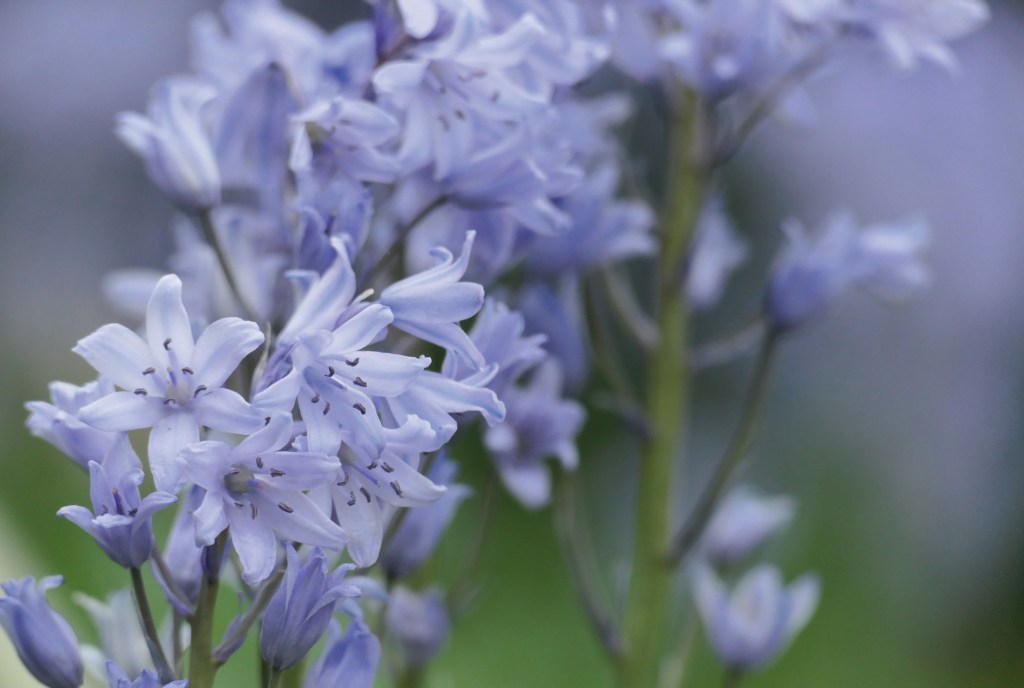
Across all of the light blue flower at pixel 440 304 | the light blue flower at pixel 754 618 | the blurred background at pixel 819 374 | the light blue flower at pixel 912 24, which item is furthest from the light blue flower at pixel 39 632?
the light blue flower at pixel 912 24

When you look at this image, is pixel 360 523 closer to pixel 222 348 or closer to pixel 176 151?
pixel 222 348

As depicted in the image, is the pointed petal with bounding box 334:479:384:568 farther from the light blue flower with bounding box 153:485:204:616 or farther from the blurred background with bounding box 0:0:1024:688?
the blurred background with bounding box 0:0:1024:688

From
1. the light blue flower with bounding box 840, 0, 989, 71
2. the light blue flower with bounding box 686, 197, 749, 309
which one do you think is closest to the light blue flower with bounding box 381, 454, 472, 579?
the light blue flower with bounding box 686, 197, 749, 309

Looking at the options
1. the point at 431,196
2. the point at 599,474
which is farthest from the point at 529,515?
the point at 431,196

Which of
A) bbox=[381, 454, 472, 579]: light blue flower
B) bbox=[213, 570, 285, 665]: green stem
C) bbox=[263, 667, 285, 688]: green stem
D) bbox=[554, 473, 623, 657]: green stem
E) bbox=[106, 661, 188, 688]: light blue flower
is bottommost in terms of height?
bbox=[554, 473, 623, 657]: green stem

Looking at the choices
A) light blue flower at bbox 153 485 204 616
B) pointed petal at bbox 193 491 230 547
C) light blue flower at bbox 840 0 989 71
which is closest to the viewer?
pointed petal at bbox 193 491 230 547

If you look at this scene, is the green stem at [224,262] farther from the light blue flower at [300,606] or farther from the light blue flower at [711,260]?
the light blue flower at [711,260]

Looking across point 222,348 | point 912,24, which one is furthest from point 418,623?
point 912,24
